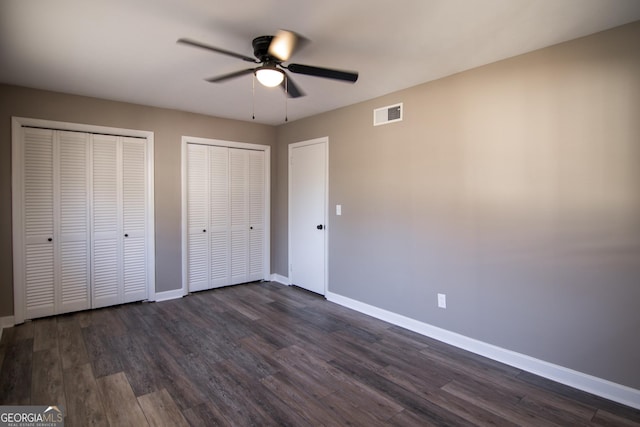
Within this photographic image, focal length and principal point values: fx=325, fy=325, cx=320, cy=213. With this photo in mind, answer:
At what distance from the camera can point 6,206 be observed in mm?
3357

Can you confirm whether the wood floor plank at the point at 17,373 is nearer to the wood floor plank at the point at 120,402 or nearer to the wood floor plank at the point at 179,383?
the wood floor plank at the point at 120,402

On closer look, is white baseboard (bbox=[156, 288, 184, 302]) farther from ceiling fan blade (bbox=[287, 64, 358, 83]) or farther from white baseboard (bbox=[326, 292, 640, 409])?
ceiling fan blade (bbox=[287, 64, 358, 83])

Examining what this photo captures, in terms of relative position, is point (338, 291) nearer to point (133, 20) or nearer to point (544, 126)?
point (544, 126)

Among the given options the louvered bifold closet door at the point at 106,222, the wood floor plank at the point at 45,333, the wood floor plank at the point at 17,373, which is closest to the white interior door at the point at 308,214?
the louvered bifold closet door at the point at 106,222

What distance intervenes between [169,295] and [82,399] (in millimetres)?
2184

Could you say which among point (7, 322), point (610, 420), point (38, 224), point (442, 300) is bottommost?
point (610, 420)

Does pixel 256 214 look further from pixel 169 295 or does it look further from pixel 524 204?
pixel 524 204

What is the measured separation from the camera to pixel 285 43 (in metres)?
2.34

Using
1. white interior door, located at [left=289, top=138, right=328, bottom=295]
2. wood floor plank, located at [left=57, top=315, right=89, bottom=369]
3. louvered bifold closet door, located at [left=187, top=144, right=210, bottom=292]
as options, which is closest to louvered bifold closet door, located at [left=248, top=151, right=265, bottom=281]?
white interior door, located at [left=289, top=138, right=328, bottom=295]

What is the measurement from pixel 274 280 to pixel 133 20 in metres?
4.02

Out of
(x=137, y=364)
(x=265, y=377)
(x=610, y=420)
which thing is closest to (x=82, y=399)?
(x=137, y=364)

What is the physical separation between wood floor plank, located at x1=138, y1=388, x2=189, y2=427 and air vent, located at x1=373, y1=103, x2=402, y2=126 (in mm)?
3222

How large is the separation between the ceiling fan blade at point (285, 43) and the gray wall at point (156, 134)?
253 cm

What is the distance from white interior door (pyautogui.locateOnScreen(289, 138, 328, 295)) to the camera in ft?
14.8
